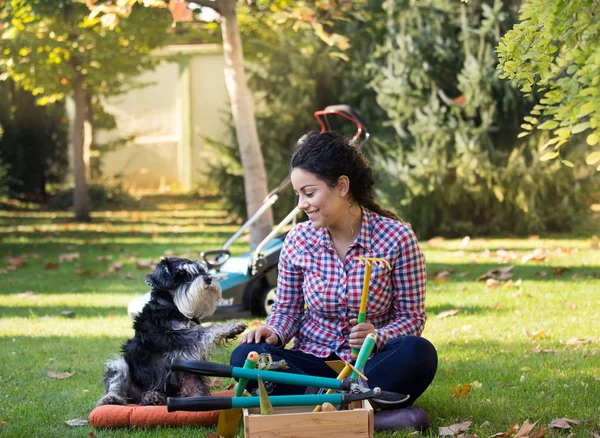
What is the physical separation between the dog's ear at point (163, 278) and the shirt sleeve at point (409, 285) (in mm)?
1155

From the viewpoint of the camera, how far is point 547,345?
5094 mm

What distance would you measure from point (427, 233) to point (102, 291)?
15.8ft

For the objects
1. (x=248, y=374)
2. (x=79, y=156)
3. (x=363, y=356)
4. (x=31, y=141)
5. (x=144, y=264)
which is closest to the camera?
(x=248, y=374)

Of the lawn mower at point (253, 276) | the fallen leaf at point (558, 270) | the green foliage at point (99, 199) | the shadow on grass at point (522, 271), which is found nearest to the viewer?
the lawn mower at point (253, 276)

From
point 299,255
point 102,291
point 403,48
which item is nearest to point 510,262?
point 403,48

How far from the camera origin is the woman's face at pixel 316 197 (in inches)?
142

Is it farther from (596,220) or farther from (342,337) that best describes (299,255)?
(596,220)

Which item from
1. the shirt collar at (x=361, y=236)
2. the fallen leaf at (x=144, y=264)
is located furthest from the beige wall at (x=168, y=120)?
the shirt collar at (x=361, y=236)

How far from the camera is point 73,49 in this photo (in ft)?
39.6

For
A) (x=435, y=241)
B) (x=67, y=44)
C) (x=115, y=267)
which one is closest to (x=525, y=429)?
(x=115, y=267)

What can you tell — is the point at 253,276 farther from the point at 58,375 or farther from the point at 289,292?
the point at 289,292

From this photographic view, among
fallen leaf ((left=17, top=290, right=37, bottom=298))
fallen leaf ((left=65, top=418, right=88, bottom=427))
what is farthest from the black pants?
fallen leaf ((left=17, top=290, right=37, bottom=298))

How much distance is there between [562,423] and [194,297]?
69.4 inches

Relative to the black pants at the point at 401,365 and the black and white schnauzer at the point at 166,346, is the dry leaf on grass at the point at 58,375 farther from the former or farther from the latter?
the black pants at the point at 401,365
